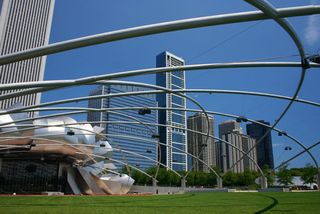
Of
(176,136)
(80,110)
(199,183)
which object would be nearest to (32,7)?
(176,136)

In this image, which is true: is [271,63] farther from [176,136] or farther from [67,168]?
[176,136]

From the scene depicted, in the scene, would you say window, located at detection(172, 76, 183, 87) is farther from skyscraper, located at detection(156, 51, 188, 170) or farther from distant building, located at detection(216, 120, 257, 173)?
distant building, located at detection(216, 120, 257, 173)

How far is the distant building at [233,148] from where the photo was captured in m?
113

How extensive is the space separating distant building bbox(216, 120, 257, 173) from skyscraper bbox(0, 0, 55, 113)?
70.3 meters

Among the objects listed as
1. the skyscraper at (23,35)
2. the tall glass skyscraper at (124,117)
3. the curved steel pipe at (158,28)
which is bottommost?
the curved steel pipe at (158,28)

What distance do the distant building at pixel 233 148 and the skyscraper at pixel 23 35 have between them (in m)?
70.3

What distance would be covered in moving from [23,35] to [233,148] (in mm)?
90552

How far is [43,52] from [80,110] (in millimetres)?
15517

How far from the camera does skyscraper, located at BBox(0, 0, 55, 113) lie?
9822 cm

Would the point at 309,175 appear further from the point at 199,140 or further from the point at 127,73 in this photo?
the point at 127,73

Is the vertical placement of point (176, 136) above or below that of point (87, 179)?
above

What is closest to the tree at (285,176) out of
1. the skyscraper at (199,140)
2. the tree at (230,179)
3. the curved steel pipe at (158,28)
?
the tree at (230,179)

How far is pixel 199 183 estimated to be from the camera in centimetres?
9450

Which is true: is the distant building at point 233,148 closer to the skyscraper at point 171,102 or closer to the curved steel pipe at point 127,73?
the skyscraper at point 171,102
